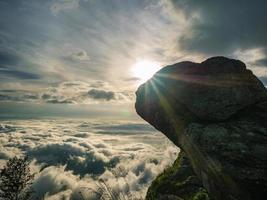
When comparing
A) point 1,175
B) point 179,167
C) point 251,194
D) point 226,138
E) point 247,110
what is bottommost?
point 1,175

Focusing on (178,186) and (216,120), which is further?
(178,186)

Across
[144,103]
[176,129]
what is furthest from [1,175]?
[176,129]

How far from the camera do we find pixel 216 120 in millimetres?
14172

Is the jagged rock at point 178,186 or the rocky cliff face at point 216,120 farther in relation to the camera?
the jagged rock at point 178,186

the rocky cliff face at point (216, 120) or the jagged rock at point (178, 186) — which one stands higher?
the rocky cliff face at point (216, 120)

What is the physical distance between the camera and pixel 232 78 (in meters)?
15.6

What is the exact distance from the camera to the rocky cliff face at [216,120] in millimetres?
11141

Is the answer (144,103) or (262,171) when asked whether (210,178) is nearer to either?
(262,171)

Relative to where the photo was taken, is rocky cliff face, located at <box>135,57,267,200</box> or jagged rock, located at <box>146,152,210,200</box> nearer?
rocky cliff face, located at <box>135,57,267,200</box>

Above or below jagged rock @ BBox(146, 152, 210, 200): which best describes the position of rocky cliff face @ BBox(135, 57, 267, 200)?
above

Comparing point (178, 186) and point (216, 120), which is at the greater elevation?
point (216, 120)


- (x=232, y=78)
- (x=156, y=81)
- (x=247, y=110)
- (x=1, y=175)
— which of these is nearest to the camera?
(x=247, y=110)

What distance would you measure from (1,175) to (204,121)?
4752 cm

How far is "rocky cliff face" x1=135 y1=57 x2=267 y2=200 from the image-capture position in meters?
11.1
